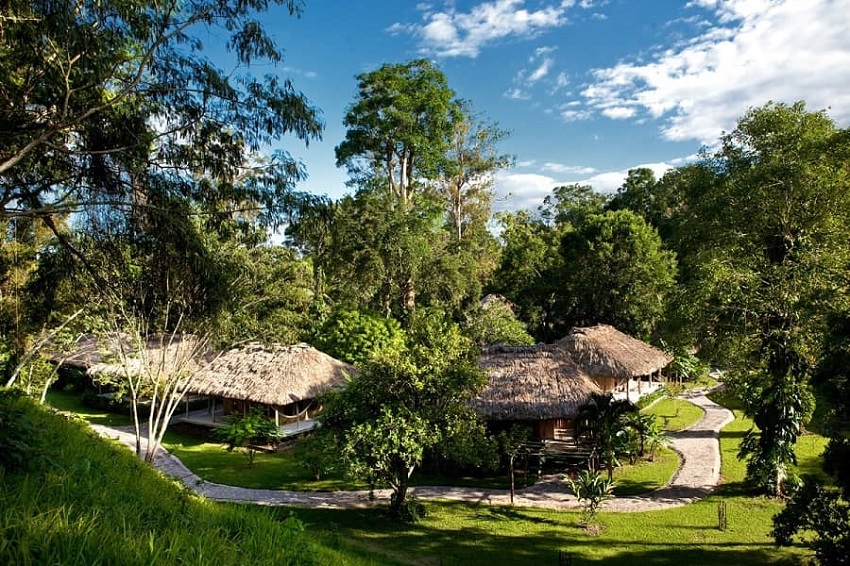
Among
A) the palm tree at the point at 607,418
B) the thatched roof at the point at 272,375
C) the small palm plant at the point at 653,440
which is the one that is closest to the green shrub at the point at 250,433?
the thatched roof at the point at 272,375

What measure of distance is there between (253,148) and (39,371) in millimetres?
13125

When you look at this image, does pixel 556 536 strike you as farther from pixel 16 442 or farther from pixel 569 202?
pixel 569 202

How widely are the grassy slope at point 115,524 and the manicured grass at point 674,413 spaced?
16820 millimetres

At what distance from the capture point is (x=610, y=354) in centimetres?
1967

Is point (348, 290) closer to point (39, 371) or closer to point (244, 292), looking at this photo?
point (244, 292)

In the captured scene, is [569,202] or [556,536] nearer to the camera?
[556,536]

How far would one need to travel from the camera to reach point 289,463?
50.8ft

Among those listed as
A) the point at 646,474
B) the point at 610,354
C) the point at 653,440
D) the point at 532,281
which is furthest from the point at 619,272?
the point at 646,474

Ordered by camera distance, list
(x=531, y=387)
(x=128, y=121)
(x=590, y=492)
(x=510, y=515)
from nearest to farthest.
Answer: (x=128, y=121), (x=590, y=492), (x=510, y=515), (x=531, y=387)

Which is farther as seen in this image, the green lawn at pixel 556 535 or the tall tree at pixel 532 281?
the tall tree at pixel 532 281

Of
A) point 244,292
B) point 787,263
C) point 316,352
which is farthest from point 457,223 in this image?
point 787,263

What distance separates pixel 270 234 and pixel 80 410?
19.7 meters

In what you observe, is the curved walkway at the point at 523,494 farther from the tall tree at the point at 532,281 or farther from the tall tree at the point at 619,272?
the tall tree at the point at 532,281

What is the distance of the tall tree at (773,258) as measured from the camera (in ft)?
35.6
